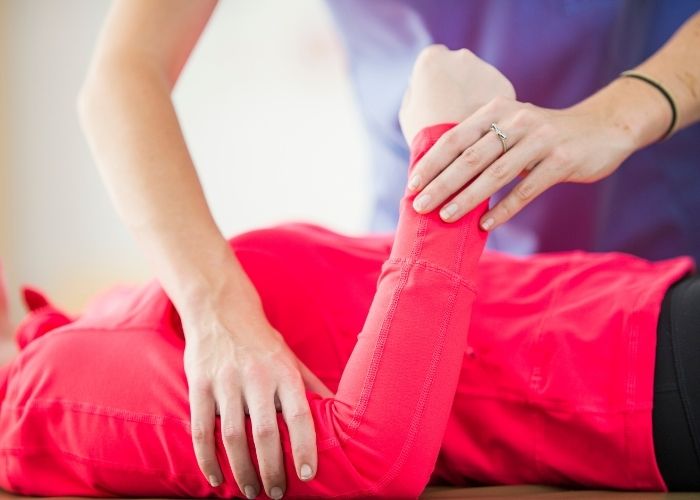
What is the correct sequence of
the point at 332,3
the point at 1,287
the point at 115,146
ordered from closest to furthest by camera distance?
the point at 115,146
the point at 1,287
the point at 332,3

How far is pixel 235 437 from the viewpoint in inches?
30.8

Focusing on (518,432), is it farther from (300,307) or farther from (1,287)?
(1,287)

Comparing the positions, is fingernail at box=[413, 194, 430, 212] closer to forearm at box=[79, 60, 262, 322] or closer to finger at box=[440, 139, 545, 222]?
finger at box=[440, 139, 545, 222]

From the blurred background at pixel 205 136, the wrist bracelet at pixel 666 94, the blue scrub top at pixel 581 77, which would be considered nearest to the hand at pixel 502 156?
the wrist bracelet at pixel 666 94

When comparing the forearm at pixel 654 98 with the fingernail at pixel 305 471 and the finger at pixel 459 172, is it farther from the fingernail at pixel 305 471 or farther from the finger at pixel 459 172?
the fingernail at pixel 305 471

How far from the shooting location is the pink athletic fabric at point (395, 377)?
803 mm

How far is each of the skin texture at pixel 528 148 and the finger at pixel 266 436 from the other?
25cm

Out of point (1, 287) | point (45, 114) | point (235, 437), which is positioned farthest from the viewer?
point (45, 114)

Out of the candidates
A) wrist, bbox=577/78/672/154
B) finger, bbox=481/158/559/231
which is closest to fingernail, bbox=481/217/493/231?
finger, bbox=481/158/559/231

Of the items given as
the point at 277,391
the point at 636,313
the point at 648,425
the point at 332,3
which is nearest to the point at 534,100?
the point at 332,3

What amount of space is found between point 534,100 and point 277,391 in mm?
1002

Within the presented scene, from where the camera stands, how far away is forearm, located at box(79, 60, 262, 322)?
0.93 m

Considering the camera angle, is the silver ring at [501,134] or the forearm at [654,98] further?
the forearm at [654,98]

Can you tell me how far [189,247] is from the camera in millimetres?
946
